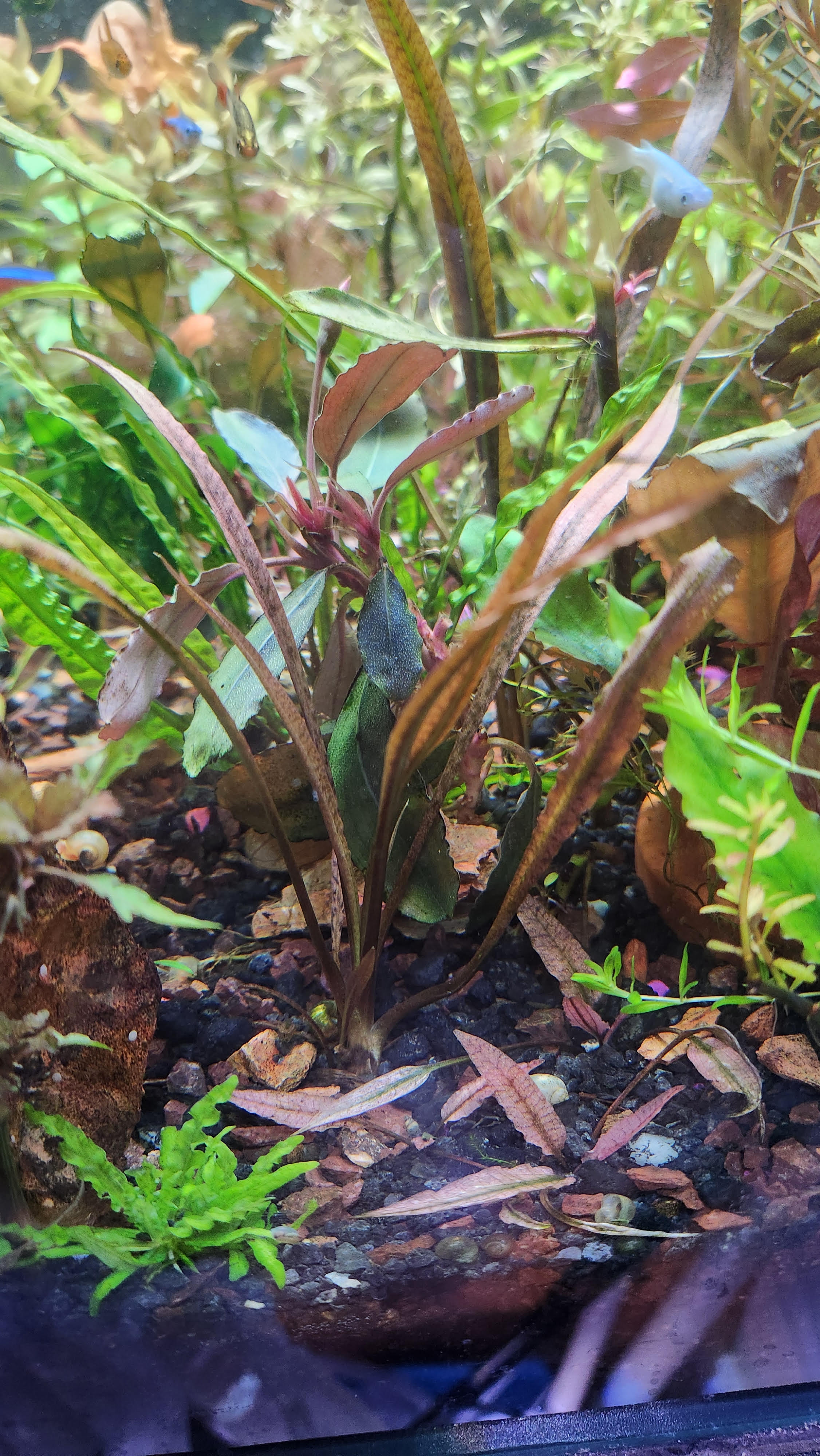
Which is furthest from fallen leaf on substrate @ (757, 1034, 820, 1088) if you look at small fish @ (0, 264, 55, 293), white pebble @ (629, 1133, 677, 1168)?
small fish @ (0, 264, 55, 293)

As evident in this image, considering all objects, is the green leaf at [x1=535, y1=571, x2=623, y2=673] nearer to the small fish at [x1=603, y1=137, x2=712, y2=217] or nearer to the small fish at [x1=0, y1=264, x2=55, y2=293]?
the small fish at [x1=603, y1=137, x2=712, y2=217]

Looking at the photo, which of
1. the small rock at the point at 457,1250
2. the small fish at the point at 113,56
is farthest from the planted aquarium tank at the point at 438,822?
the small fish at the point at 113,56

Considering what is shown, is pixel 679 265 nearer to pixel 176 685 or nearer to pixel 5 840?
pixel 176 685

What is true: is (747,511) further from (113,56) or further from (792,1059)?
(113,56)

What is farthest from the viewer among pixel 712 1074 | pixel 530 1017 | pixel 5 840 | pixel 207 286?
pixel 207 286

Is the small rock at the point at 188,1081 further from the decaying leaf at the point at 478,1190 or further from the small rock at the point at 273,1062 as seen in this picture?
the decaying leaf at the point at 478,1190

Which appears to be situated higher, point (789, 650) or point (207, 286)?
point (207, 286)

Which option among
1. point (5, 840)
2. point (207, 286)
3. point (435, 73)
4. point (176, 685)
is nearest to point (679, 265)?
point (435, 73)

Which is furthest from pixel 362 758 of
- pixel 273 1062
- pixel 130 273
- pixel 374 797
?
pixel 130 273
